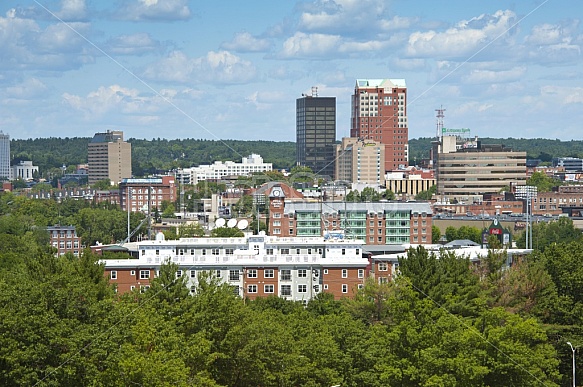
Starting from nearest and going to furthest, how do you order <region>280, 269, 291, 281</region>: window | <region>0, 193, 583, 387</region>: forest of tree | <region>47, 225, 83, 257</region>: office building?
<region>0, 193, 583, 387</region>: forest of tree → <region>280, 269, 291, 281</region>: window → <region>47, 225, 83, 257</region>: office building

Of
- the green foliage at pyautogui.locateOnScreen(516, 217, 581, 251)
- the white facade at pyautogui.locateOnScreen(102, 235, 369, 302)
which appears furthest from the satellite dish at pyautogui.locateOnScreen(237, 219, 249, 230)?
the green foliage at pyautogui.locateOnScreen(516, 217, 581, 251)

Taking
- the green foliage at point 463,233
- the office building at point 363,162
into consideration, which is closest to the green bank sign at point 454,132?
the office building at point 363,162

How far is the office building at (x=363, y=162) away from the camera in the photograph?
6580 inches

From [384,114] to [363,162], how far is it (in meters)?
23.3

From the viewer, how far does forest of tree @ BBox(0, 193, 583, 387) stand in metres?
30.2

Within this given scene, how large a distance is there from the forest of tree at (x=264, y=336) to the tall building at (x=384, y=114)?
14555 cm

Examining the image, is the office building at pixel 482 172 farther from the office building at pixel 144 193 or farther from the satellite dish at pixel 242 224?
the satellite dish at pixel 242 224

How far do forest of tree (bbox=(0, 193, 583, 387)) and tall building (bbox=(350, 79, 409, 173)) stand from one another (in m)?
146

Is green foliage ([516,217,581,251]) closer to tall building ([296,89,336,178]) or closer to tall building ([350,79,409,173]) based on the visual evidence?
tall building ([350,79,409,173])

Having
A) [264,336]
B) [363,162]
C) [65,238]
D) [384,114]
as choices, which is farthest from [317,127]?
[264,336]

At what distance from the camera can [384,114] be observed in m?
190

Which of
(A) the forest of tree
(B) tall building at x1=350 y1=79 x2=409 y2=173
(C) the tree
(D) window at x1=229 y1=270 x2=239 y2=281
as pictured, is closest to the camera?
(A) the forest of tree

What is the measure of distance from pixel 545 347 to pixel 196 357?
35.1 ft

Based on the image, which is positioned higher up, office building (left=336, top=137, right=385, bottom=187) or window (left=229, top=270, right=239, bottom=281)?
office building (left=336, top=137, right=385, bottom=187)
